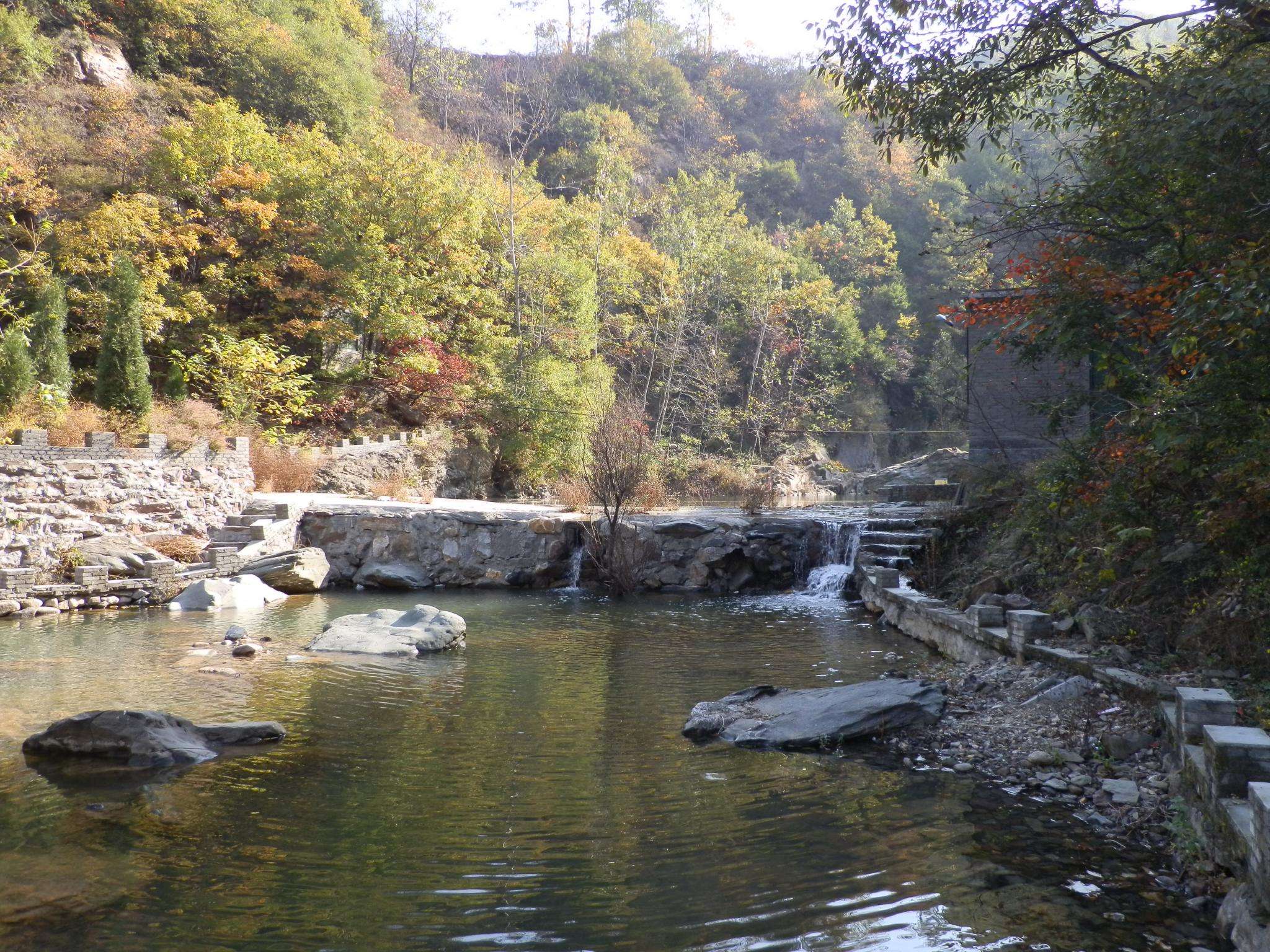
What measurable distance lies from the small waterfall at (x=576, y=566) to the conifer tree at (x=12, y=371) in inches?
329

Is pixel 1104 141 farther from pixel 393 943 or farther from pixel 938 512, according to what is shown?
pixel 938 512

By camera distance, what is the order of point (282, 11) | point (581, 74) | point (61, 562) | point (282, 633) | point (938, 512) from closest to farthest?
point (282, 633) → point (61, 562) → point (938, 512) → point (282, 11) → point (581, 74)

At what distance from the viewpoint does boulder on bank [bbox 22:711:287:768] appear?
5.12m

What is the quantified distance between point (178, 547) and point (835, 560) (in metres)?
9.61

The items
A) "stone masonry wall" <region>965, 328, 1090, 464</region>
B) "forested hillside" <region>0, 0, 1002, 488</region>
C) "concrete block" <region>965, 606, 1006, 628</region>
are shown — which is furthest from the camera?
"forested hillside" <region>0, 0, 1002, 488</region>

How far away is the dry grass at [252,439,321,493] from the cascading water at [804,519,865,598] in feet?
30.0

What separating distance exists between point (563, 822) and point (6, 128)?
19633 mm

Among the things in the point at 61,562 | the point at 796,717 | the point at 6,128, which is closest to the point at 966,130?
the point at 796,717

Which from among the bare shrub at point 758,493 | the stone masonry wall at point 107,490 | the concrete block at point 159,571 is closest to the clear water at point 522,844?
the concrete block at point 159,571

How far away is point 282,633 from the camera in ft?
30.7

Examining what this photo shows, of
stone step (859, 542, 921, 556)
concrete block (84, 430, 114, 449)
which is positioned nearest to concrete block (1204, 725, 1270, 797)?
stone step (859, 542, 921, 556)

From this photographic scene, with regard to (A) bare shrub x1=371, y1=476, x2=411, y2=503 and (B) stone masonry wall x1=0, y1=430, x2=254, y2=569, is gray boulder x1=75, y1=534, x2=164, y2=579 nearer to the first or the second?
(B) stone masonry wall x1=0, y1=430, x2=254, y2=569

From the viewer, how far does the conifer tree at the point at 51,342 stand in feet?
46.2

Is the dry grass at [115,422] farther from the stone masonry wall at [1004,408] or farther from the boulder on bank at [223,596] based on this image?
the stone masonry wall at [1004,408]
